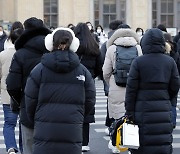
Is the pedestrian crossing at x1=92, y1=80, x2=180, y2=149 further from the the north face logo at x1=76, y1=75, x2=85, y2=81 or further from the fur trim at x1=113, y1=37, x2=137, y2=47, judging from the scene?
the the north face logo at x1=76, y1=75, x2=85, y2=81

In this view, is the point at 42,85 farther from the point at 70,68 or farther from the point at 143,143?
the point at 143,143

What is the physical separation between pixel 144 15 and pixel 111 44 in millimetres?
24089

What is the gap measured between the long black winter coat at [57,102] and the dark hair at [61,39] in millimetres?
107

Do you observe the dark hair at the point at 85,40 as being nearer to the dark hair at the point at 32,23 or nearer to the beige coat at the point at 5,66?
the beige coat at the point at 5,66

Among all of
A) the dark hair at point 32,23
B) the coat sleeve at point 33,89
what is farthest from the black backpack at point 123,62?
the coat sleeve at point 33,89

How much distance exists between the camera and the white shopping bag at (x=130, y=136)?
6688 mm

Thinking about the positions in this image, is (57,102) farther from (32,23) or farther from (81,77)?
(32,23)

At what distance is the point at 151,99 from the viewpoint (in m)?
6.82

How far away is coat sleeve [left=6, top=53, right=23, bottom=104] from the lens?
6617mm

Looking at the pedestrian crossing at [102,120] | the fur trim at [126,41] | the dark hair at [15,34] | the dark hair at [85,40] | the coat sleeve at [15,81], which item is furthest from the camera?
the pedestrian crossing at [102,120]

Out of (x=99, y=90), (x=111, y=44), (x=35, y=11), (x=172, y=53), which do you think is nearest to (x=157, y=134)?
(x=111, y=44)

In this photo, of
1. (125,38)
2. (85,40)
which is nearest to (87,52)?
(85,40)

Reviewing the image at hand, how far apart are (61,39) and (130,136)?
165cm

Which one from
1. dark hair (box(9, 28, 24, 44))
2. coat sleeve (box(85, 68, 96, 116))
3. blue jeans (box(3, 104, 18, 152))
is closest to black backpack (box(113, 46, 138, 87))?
dark hair (box(9, 28, 24, 44))
